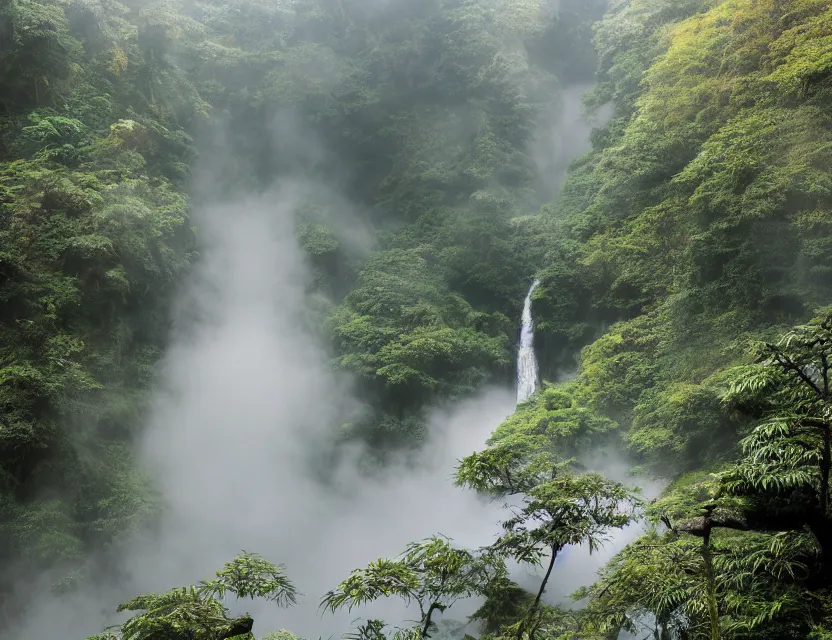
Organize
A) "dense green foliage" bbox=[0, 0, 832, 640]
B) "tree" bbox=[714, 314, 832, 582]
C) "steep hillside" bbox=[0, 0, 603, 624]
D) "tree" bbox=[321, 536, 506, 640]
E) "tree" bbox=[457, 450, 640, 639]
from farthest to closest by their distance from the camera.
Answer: "steep hillside" bbox=[0, 0, 603, 624]
"tree" bbox=[457, 450, 640, 639]
"dense green foliage" bbox=[0, 0, 832, 640]
"tree" bbox=[321, 536, 506, 640]
"tree" bbox=[714, 314, 832, 582]

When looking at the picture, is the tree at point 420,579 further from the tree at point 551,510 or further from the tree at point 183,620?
the tree at point 183,620

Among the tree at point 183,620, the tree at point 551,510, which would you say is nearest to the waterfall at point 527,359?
the tree at point 551,510

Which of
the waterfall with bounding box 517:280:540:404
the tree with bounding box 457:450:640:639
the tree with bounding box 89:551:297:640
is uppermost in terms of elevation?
the waterfall with bounding box 517:280:540:404

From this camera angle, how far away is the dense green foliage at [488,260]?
17.4ft

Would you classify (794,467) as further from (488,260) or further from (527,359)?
(488,260)

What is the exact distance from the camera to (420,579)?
18.9ft

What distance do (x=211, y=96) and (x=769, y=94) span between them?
69.3 ft

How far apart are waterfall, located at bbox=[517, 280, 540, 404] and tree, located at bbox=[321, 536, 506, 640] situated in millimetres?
12016

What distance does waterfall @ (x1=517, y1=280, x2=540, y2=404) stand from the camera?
18234mm

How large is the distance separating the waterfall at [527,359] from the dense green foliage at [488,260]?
0.70 meters

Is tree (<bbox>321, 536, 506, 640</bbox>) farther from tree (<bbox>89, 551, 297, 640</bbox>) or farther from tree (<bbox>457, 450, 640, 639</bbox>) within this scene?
tree (<bbox>89, 551, 297, 640</bbox>)

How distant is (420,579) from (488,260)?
16.6 meters

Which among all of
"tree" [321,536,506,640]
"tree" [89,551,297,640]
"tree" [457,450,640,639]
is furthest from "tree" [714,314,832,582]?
"tree" [89,551,297,640]

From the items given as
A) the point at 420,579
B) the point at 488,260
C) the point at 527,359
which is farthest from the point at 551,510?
the point at 488,260
